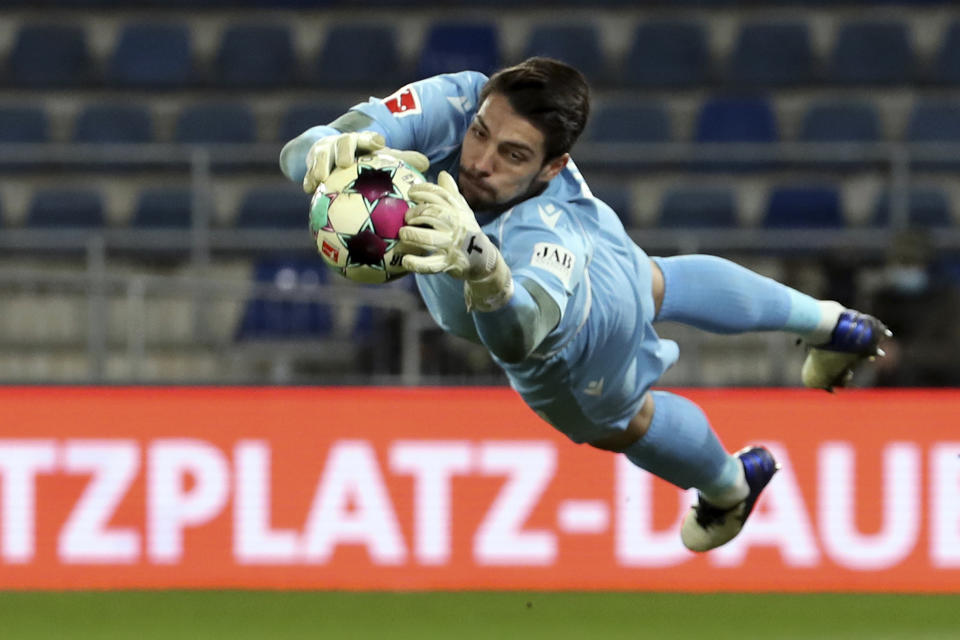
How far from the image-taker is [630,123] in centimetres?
1258

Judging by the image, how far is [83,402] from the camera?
29.8 feet

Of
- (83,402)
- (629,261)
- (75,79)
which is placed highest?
(75,79)

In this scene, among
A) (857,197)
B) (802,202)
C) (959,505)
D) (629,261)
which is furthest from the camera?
(802,202)

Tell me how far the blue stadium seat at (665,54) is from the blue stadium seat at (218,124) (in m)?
2.96

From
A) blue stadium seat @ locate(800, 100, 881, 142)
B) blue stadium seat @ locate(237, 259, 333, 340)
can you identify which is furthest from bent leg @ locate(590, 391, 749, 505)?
blue stadium seat @ locate(800, 100, 881, 142)

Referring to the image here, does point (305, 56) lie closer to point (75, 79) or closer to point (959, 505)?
point (75, 79)

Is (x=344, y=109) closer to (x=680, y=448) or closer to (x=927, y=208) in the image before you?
(x=927, y=208)

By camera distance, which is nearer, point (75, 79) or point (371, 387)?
point (371, 387)

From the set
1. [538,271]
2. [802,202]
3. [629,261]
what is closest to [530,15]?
[802,202]

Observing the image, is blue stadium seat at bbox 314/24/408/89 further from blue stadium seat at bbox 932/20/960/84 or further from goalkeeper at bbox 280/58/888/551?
goalkeeper at bbox 280/58/888/551

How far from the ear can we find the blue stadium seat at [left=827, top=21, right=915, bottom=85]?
8643 millimetres

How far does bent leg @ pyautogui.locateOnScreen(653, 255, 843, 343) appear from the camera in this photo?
5621 mm

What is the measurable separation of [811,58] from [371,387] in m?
5.67

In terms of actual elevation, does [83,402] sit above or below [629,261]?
below
